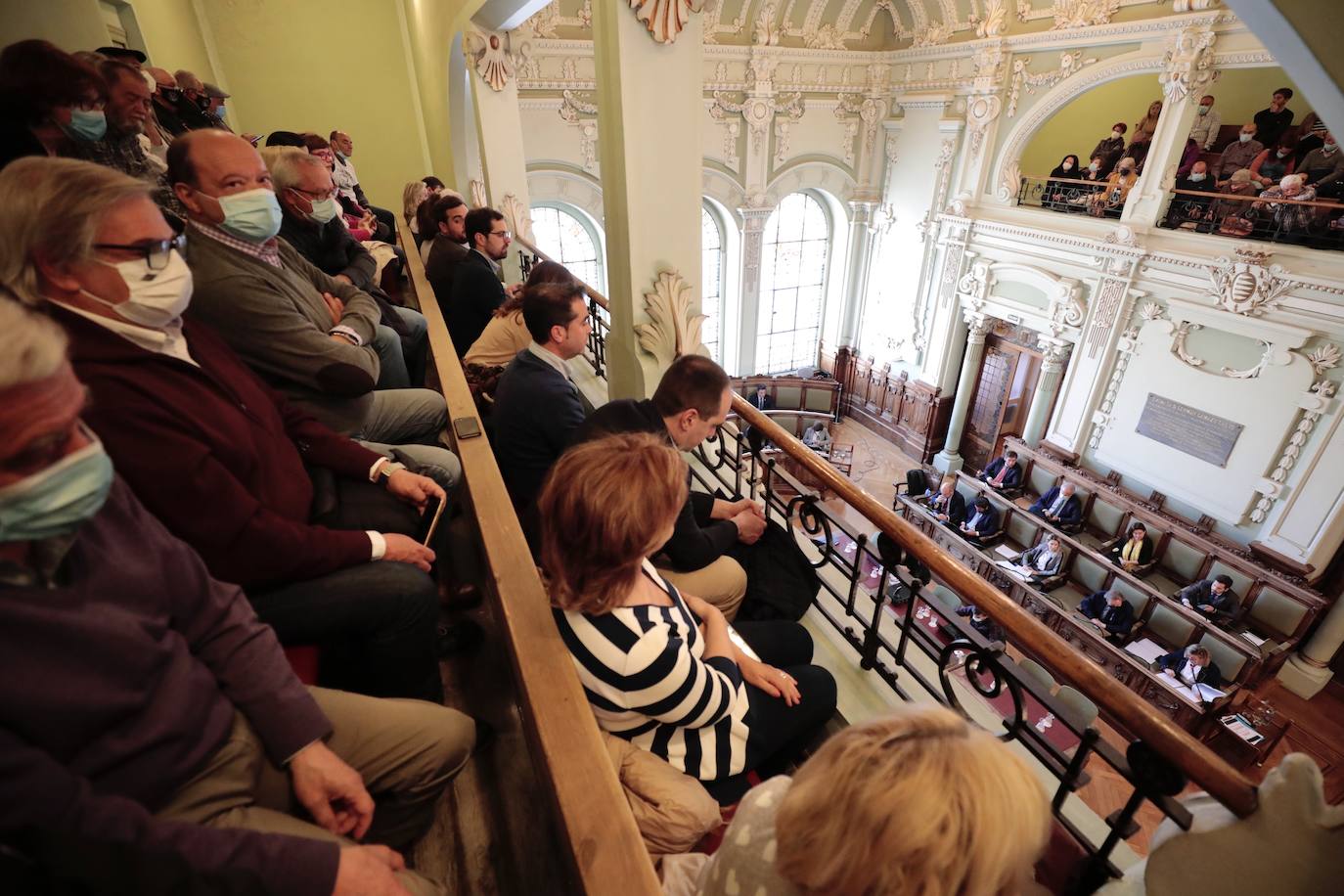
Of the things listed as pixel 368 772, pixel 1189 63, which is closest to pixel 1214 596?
pixel 1189 63

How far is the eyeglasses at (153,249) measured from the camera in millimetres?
1182

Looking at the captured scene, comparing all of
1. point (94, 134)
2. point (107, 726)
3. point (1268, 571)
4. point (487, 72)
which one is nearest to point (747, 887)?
point (107, 726)

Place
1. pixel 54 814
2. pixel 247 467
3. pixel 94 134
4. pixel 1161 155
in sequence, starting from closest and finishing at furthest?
pixel 54 814
pixel 247 467
pixel 94 134
pixel 1161 155

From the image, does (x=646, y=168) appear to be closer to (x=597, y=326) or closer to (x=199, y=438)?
(x=597, y=326)

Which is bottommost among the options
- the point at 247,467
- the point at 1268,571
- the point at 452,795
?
the point at 1268,571

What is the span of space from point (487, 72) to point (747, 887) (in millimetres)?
5640

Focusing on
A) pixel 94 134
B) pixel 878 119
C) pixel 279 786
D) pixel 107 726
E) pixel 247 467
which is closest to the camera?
pixel 107 726

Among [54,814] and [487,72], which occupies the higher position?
[487,72]

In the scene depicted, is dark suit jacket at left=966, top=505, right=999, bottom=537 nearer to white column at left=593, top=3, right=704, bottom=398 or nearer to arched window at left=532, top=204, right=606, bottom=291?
white column at left=593, top=3, right=704, bottom=398

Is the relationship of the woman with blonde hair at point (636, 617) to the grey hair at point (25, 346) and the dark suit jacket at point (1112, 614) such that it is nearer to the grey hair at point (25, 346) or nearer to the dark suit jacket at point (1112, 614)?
the grey hair at point (25, 346)

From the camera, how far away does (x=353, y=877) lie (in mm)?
866

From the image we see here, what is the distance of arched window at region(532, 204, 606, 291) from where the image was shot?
10.6m

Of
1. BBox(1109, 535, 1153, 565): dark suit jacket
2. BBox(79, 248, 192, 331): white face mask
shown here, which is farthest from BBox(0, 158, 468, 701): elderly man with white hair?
BBox(1109, 535, 1153, 565): dark suit jacket

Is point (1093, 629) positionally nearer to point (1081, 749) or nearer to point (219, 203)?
point (1081, 749)
